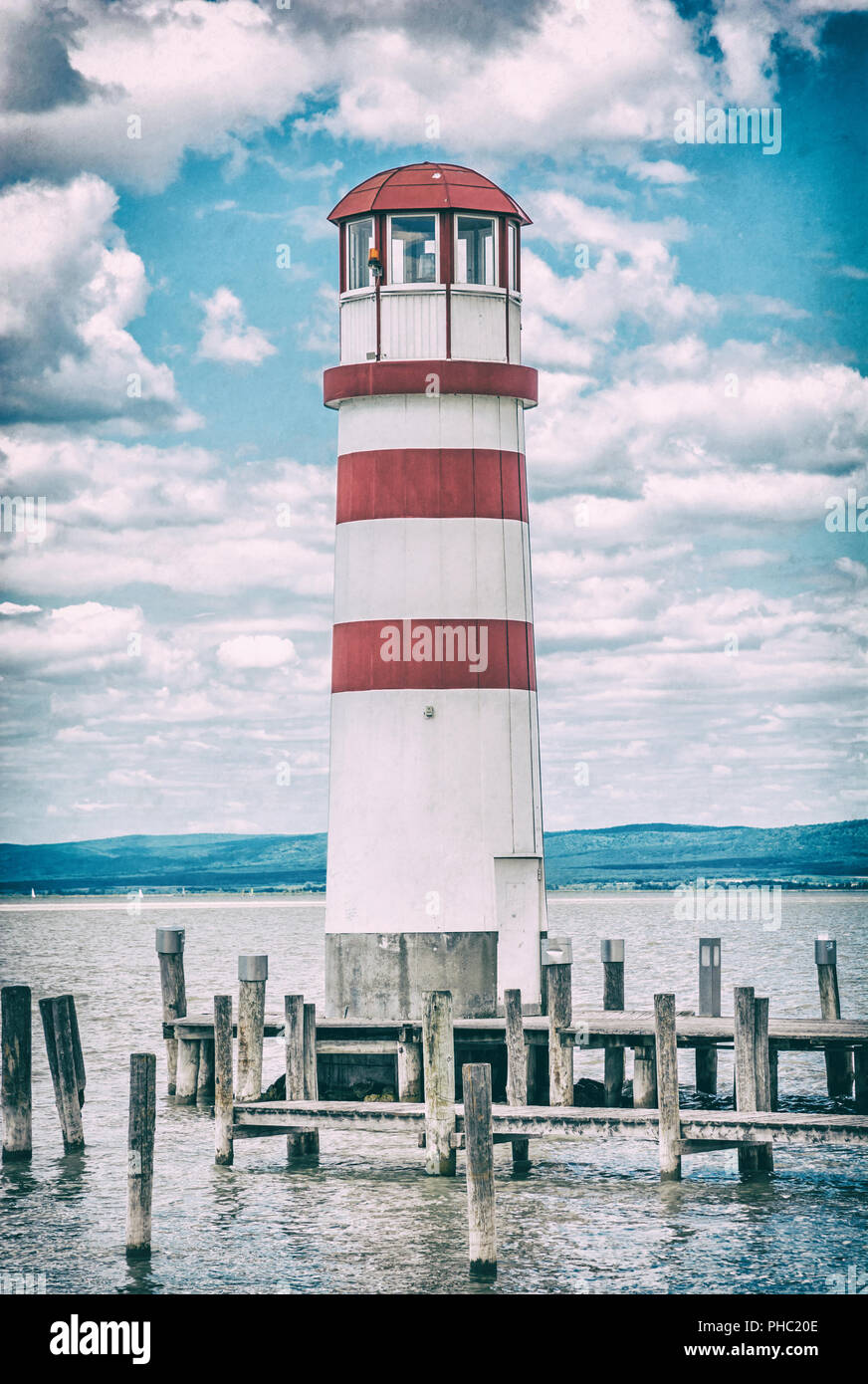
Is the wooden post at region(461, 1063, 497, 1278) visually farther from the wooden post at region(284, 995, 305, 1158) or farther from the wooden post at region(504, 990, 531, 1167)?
the wooden post at region(284, 995, 305, 1158)

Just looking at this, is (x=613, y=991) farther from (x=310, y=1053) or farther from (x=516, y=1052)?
(x=310, y=1053)

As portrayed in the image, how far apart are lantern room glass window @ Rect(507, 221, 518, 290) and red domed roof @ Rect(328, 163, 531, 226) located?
18 centimetres

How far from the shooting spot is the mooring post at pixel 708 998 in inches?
1000

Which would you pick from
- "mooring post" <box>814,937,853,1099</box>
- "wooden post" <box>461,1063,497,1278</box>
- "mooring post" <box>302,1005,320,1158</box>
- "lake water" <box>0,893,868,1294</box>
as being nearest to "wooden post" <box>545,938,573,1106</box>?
"lake water" <box>0,893,868,1294</box>

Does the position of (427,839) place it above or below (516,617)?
below

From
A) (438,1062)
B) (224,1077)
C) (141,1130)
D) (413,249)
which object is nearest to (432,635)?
(413,249)

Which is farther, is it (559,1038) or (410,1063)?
(410,1063)

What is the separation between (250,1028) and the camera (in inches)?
857

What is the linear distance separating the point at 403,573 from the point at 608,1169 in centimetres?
730

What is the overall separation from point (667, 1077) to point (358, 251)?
10697mm

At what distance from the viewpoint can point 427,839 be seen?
22688 mm

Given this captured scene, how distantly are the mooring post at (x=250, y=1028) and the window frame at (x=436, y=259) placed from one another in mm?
8062
